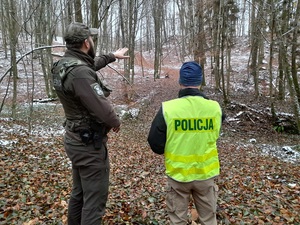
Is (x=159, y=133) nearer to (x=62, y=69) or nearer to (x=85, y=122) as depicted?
(x=85, y=122)

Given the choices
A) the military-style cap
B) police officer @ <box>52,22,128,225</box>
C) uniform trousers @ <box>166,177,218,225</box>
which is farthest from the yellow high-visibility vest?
the military-style cap

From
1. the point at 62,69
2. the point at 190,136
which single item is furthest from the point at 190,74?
the point at 62,69

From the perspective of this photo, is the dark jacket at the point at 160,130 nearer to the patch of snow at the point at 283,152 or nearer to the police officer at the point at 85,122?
the police officer at the point at 85,122

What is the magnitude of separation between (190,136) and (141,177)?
401 cm

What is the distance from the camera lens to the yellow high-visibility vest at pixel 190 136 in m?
2.71

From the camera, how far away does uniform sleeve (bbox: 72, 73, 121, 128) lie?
2.53 meters

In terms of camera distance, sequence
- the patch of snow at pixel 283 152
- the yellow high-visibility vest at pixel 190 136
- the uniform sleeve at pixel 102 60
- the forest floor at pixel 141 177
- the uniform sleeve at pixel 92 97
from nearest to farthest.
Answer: the uniform sleeve at pixel 92 97, the yellow high-visibility vest at pixel 190 136, the uniform sleeve at pixel 102 60, the forest floor at pixel 141 177, the patch of snow at pixel 283 152

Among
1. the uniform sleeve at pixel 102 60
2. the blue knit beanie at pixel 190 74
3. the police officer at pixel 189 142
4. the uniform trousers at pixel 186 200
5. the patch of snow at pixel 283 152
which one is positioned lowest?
the patch of snow at pixel 283 152

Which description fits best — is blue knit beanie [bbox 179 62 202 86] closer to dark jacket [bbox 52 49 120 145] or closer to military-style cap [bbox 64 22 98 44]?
dark jacket [bbox 52 49 120 145]

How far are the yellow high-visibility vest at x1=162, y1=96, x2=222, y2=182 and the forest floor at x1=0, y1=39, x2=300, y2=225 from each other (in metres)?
1.64

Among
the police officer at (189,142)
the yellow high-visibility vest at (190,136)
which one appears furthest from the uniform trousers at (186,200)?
the yellow high-visibility vest at (190,136)

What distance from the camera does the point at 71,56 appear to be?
2771mm

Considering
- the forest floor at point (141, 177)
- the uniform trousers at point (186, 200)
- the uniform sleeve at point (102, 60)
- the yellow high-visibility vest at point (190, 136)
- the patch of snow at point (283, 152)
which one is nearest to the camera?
the yellow high-visibility vest at point (190, 136)

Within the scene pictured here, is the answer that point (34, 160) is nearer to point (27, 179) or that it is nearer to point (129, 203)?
point (27, 179)
